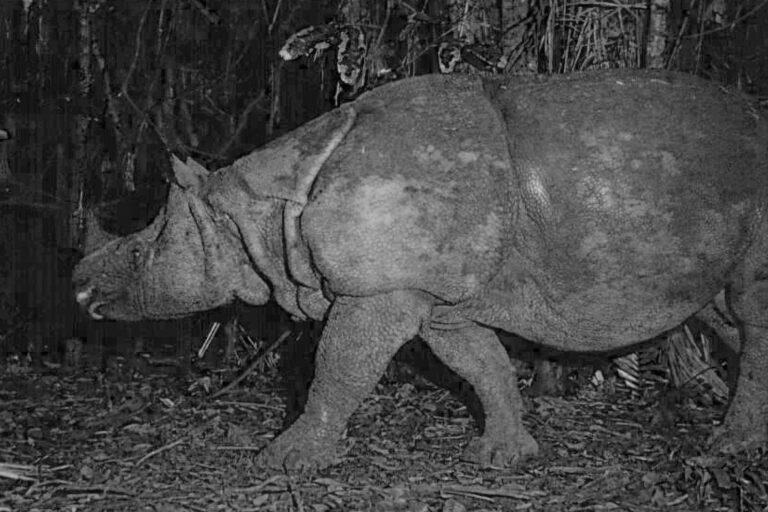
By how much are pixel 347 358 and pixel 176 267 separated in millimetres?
976

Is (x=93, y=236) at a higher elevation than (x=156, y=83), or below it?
below

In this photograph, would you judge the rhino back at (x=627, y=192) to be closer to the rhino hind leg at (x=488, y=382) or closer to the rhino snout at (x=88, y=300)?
the rhino hind leg at (x=488, y=382)

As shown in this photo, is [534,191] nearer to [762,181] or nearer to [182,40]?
[762,181]

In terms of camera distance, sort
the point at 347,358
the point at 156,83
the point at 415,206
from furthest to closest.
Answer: the point at 156,83 < the point at 347,358 < the point at 415,206

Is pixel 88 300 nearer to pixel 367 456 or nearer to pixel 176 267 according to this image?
pixel 176 267

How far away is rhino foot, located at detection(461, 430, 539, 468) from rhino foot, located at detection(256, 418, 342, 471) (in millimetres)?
687

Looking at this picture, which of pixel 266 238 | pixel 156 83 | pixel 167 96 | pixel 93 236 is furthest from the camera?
pixel 156 83

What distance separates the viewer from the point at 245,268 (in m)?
5.16

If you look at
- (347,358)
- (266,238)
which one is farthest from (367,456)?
(266,238)

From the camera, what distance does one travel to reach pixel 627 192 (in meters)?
4.59

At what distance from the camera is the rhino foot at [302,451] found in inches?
195

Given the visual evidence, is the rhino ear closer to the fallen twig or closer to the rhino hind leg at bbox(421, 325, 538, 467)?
the rhino hind leg at bbox(421, 325, 538, 467)

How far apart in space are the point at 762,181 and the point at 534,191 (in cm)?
98

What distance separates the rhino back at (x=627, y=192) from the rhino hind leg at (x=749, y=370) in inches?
9.4
